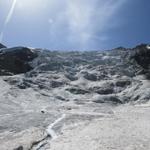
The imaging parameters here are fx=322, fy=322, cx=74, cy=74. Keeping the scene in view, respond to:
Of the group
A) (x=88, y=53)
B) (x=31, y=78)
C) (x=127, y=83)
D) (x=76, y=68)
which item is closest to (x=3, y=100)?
(x=31, y=78)

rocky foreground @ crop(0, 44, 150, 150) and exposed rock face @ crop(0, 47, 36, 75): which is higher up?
exposed rock face @ crop(0, 47, 36, 75)

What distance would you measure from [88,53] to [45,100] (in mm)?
49285

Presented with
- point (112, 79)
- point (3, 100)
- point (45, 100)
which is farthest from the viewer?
point (112, 79)

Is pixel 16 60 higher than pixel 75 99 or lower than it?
higher

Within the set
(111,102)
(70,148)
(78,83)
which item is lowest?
(70,148)

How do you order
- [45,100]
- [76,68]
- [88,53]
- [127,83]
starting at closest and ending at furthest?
[45,100] → [127,83] → [76,68] → [88,53]

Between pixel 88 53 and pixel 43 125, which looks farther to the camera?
pixel 88 53

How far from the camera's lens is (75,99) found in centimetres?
6825

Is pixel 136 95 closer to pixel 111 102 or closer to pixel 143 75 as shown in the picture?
pixel 111 102

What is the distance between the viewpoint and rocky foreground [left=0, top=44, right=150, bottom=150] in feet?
90.2

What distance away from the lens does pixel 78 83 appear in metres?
82.4

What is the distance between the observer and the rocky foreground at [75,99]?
2750cm

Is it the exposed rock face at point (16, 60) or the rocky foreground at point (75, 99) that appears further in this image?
the exposed rock face at point (16, 60)

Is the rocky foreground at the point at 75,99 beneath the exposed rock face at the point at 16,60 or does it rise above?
beneath
